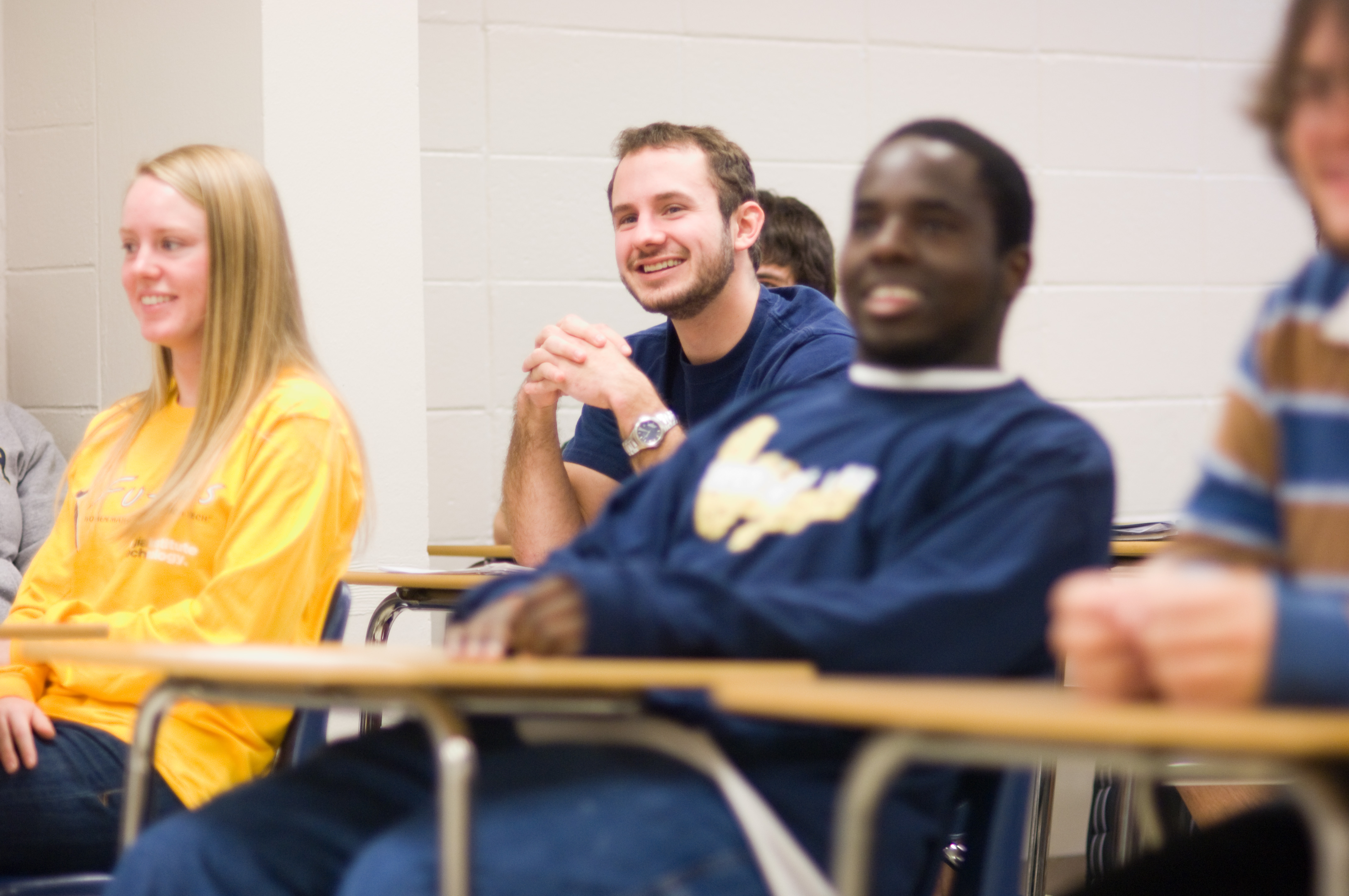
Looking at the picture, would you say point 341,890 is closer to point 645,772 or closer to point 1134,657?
point 645,772

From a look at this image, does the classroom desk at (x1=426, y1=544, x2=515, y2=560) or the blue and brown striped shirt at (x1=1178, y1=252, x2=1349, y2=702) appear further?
the classroom desk at (x1=426, y1=544, x2=515, y2=560)

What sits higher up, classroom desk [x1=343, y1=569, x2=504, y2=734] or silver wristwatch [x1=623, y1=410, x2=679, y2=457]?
silver wristwatch [x1=623, y1=410, x2=679, y2=457]

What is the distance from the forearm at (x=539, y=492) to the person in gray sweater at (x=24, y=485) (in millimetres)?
1015

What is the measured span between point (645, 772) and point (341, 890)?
0.83 feet

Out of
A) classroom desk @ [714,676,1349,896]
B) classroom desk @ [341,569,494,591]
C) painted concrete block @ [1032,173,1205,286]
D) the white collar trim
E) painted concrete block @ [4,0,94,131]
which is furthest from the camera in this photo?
painted concrete block @ [1032,173,1205,286]

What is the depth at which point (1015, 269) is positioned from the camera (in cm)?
128

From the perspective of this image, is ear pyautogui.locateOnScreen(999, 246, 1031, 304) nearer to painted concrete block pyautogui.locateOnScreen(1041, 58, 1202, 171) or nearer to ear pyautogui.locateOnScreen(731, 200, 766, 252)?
ear pyautogui.locateOnScreen(731, 200, 766, 252)

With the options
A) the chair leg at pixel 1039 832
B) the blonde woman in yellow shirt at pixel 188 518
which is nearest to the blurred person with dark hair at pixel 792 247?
the chair leg at pixel 1039 832

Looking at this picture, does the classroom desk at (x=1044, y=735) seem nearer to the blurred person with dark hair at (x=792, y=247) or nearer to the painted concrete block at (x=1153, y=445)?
the blurred person with dark hair at (x=792, y=247)

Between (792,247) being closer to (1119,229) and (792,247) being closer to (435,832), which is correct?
(1119,229)

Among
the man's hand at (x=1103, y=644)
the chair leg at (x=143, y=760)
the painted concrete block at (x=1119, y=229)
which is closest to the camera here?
the man's hand at (x=1103, y=644)

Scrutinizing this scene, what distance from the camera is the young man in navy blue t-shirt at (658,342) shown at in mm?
2152

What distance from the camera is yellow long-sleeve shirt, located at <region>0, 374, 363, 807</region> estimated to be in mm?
1579

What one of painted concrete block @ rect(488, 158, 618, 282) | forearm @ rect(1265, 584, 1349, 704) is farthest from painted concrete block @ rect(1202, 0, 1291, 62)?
forearm @ rect(1265, 584, 1349, 704)
